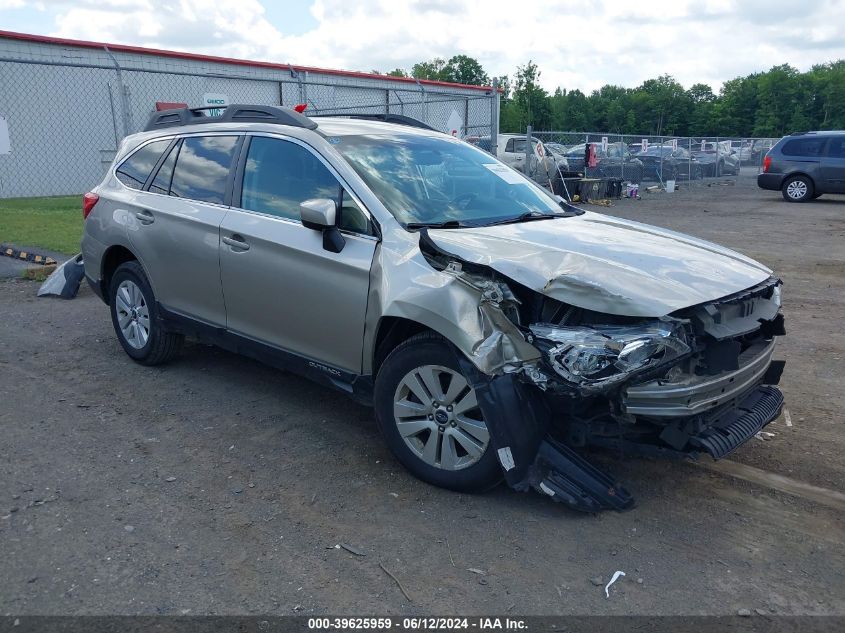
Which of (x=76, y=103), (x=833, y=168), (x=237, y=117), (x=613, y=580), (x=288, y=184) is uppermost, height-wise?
(x=76, y=103)

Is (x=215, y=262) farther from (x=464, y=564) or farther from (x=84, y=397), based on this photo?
(x=464, y=564)

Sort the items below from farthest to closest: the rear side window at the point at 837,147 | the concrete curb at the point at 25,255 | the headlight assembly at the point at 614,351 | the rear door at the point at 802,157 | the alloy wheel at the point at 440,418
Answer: the rear door at the point at 802,157 → the rear side window at the point at 837,147 → the concrete curb at the point at 25,255 → the alloy wheel at the point at 440,418 → the headlight assembly at the point at 614,351

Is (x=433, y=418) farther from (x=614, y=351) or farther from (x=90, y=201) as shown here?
(x=90, y=201)

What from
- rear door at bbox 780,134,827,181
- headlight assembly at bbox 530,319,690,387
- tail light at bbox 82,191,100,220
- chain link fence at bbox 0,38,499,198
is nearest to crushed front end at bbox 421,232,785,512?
headlight assembly at bbox 530,319,690,387

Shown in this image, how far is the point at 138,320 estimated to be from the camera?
19.1 ft

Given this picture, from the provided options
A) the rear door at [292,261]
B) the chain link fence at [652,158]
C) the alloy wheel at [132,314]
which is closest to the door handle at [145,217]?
the alloy wheel at [132,314]

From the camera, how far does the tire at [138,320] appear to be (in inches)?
223

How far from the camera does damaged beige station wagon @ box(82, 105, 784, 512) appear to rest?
11.4 feet

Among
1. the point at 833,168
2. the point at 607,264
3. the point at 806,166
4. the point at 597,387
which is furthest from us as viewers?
the point at 806,166

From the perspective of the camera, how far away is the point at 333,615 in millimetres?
2938

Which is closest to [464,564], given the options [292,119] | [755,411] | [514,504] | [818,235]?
[514,504]

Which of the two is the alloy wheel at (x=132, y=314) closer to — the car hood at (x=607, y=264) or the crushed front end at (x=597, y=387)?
the car hood at (x=607, y=264)

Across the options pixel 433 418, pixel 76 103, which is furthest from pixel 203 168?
pixel 76 103

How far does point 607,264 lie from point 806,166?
20.6 m
